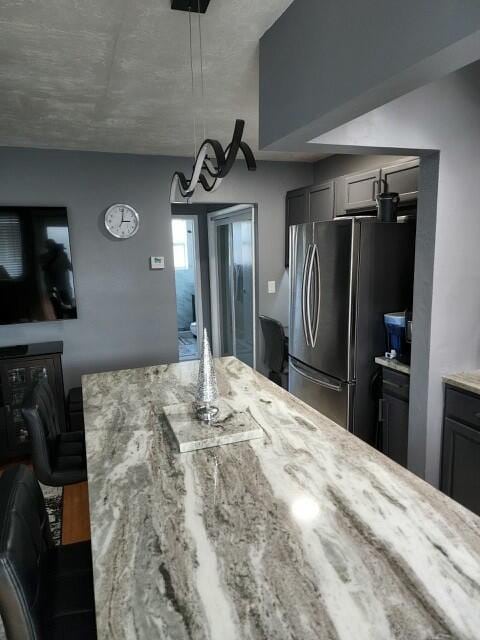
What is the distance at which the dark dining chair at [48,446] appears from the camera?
1856 mm

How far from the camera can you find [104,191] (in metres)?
3.81

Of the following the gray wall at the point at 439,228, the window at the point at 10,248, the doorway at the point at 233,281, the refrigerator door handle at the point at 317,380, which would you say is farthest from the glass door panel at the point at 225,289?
the gray wall at the point at 439,228

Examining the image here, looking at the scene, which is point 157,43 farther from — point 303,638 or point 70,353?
point 70,353

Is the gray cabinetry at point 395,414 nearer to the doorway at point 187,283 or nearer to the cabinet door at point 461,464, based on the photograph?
the cabinet door at point 461,464

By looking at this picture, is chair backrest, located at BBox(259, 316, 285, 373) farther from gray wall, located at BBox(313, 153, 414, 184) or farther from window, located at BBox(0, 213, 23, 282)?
window, located at BBox(0, 213, 23, 282)

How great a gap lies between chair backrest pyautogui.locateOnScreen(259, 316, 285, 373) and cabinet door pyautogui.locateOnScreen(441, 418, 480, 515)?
1.63 m

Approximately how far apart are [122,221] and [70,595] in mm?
3217

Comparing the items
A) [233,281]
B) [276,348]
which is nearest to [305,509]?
[276,348]

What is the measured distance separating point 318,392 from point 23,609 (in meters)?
2.50

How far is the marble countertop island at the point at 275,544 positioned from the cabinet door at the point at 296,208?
2.85 meters

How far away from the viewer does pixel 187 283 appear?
6957 millimetres

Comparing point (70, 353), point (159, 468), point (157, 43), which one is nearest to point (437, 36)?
point (157, 43)

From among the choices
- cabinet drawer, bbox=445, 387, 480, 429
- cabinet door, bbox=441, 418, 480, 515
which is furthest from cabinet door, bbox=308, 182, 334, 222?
cabinet door, bbox=441, 418, 480, 515

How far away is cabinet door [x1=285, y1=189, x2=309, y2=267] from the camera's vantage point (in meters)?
4.07
